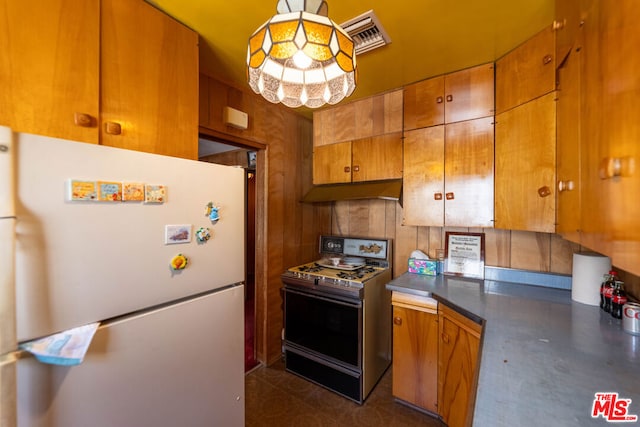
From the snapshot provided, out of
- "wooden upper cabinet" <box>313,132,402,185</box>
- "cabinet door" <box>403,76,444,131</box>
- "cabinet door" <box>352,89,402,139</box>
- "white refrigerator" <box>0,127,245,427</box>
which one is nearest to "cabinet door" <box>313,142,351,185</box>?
"wooden upper cabinet" <box>313,132,402,185</box>

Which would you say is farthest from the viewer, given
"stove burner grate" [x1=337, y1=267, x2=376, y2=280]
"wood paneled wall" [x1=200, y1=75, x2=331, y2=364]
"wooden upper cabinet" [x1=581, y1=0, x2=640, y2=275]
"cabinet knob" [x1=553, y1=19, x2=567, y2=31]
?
"wood paneled wall" [x1=200, y1=75, x2=331, y2=364]

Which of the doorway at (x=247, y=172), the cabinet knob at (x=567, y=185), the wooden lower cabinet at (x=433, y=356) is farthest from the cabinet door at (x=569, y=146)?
the doorway at (x=247, y=172)

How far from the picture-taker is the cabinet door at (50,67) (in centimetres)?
89

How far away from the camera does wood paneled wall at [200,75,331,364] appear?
2211 mm

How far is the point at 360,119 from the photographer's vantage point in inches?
89.4

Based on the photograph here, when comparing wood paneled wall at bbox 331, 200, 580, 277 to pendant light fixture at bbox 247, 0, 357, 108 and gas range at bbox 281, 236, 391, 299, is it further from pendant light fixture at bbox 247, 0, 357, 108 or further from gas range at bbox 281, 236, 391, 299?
pendant light fixture at bbox 247, 0, 357, 108

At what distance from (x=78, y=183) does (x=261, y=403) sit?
1.93 meters

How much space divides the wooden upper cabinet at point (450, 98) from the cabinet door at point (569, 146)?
47cm

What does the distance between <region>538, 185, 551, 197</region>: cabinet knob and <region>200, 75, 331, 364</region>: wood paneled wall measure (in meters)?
1.89

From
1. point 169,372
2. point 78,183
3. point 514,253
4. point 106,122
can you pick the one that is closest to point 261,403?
point 169,372

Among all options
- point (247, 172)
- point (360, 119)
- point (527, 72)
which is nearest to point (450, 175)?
point (527, 72)

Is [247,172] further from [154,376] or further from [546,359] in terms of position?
[546,359]

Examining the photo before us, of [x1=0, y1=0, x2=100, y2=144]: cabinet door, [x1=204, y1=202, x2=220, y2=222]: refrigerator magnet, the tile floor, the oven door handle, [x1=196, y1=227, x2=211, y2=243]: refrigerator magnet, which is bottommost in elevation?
the tile floor

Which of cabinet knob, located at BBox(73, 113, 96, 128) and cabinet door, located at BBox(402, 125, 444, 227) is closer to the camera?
cabinet knob, located at BBox(73, 113, 96, 128)
